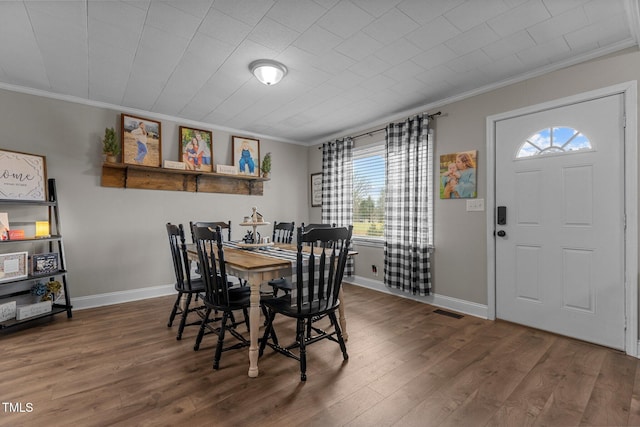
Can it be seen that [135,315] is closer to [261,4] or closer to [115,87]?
[115,87]

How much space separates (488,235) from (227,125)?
12.4ft

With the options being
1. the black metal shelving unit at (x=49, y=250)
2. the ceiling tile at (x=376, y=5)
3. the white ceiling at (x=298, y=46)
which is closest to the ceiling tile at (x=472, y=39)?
the white ceiling at (x=298, y=46)

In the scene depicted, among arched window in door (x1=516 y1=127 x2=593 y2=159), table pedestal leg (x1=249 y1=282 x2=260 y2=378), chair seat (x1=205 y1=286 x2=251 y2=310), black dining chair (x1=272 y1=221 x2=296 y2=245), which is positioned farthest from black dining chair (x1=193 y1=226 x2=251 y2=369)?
arched window in door (x1=516 y1=127 x2=593 y2=159)

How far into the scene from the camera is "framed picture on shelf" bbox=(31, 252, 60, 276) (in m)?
2.95

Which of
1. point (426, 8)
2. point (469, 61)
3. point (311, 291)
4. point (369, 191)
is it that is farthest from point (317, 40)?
point (369, 191)

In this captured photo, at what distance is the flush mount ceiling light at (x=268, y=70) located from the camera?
101 inches

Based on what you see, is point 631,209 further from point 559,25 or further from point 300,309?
point 300,309

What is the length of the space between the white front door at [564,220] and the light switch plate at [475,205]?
0.15 meters

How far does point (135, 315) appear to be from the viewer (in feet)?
10.4

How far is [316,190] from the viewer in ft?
17.5

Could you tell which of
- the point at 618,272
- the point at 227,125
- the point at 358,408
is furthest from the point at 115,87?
the point at 618,272

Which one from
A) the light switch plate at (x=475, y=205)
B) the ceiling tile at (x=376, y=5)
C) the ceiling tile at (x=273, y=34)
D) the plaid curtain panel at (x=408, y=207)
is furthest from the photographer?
the plaid curtain panel at (x=408, y=207)

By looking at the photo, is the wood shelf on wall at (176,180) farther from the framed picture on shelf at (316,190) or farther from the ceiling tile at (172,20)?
the ceiling tile at (172,20)

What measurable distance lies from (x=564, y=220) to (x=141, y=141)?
15.6 feet
